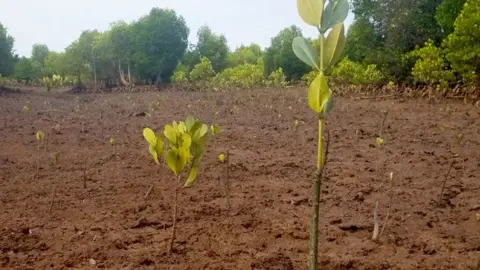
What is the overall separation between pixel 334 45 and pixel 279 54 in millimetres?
30351

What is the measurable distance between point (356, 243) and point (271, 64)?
100 ft

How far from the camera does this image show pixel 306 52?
1.36m

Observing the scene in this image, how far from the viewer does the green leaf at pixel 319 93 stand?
Result: 131cm

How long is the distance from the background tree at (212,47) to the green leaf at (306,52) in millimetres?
39549

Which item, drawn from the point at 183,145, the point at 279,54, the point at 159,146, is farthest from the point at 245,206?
the point at 279,54

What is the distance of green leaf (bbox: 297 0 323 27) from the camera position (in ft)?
4.24

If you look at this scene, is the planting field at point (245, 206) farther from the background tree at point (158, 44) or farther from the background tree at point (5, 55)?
the background tree at point (158, 44)

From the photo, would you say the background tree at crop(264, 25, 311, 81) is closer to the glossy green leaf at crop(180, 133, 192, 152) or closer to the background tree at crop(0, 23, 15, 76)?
the background tree at crop(0, 23, 15, 76)

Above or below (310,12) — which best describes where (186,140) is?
below

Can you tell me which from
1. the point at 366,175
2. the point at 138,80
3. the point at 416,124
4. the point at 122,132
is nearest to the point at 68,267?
the point at 366,175

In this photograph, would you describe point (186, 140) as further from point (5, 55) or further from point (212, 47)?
point (212, 47)

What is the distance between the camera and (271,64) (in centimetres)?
3247

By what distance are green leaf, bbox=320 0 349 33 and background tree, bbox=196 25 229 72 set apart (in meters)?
39.6

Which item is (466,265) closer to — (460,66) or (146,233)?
(146,233)
